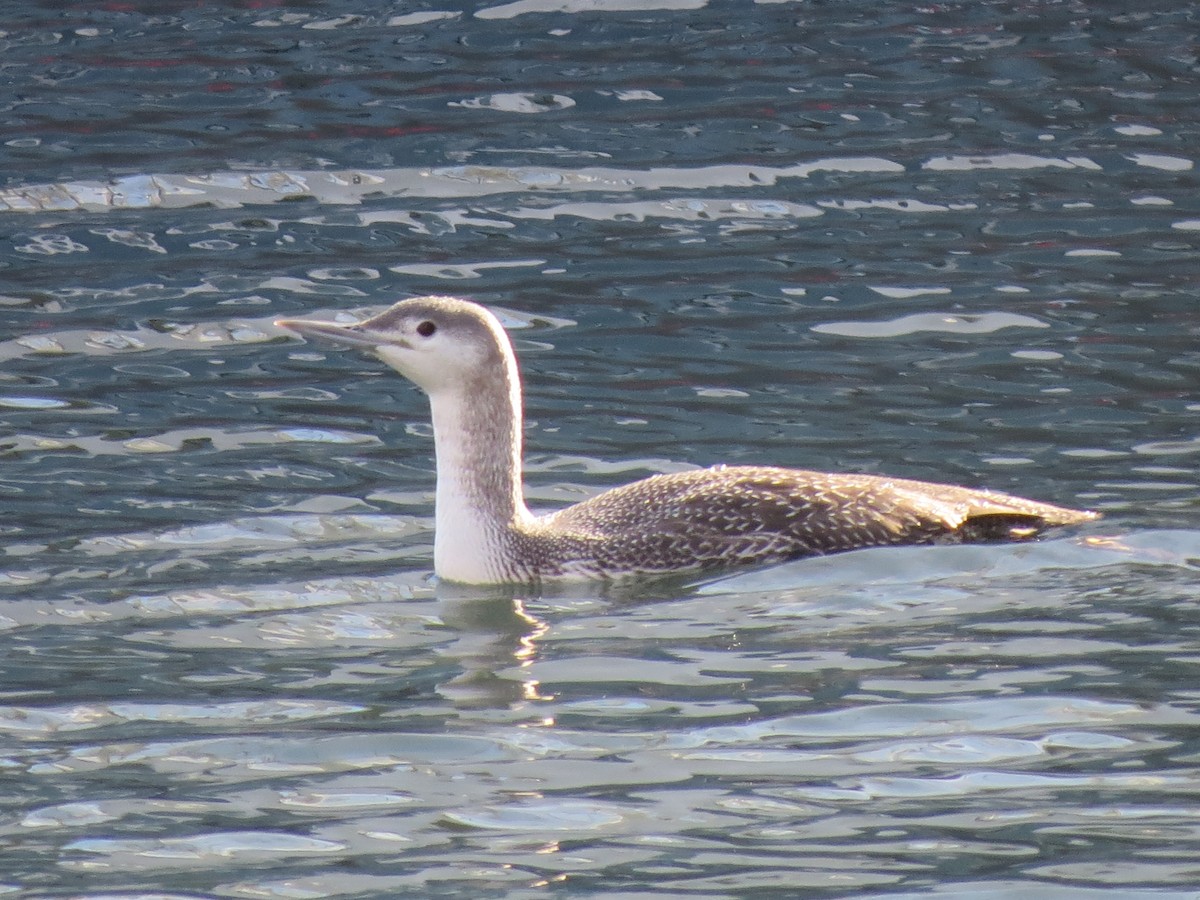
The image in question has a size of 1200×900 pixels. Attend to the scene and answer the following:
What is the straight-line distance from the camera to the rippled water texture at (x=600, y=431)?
6.47 metres

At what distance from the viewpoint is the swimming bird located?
9172mm

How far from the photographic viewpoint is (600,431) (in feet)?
36.6

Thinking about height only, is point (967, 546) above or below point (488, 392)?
below

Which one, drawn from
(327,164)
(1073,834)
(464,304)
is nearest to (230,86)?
(327,164)

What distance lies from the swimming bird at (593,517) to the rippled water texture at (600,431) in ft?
0.53

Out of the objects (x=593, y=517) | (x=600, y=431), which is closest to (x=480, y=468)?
(x=593, y=517)

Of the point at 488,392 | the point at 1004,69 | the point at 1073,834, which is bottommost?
the point at 1073,834

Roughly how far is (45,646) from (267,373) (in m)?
4.02

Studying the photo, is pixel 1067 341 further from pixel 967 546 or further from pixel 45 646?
pixel 45 646

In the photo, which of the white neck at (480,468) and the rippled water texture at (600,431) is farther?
the white neck at (480,468)

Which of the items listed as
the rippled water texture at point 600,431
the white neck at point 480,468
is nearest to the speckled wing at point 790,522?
the rippled water texture at point 600,431

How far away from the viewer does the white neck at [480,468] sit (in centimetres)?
920

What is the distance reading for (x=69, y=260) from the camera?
14273 mm

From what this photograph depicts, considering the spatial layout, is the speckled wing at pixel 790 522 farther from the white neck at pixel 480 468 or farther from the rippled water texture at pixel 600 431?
the white neck at pixel 480 468
